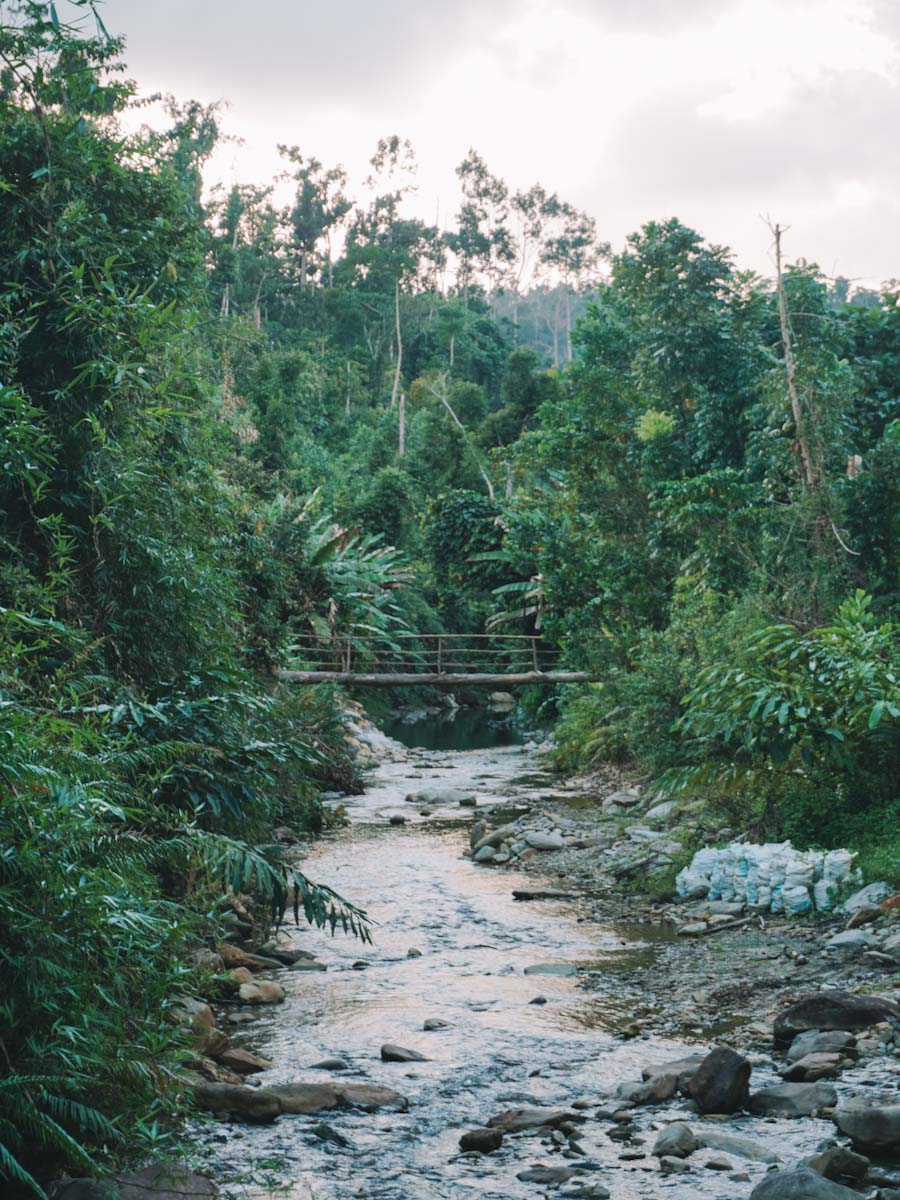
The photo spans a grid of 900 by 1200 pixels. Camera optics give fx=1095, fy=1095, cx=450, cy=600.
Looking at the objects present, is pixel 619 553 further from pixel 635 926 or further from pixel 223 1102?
pixel 223 1102

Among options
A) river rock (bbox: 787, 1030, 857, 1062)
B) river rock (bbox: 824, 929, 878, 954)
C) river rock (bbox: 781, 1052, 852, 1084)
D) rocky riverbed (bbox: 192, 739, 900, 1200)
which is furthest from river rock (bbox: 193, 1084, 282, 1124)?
river rock (bbox: 824, 929, 878, 954)

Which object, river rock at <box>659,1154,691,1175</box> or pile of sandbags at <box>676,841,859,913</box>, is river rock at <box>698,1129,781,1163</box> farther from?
pile of sandbags at <box>676,841,859,913</box>

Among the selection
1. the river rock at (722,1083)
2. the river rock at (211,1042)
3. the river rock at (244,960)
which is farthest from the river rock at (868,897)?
the river rock at (211,1042)

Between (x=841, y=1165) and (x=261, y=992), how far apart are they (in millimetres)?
3264

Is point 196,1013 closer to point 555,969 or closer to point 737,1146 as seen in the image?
point 555,969

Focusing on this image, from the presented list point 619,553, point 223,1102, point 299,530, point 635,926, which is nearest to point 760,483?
point 619,553

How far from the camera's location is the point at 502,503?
24.8 metres

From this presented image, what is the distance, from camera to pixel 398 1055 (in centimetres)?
493

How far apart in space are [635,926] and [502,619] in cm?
1545

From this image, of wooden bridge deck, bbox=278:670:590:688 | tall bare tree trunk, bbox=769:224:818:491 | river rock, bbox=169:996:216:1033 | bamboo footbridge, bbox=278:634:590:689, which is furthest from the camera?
wooden bridge deck, bbox=278:670:590:688

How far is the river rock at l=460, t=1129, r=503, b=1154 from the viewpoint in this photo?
12.9 feet

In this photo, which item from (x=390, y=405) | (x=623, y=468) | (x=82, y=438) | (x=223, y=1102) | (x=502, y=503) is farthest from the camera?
(x=390, y=405)

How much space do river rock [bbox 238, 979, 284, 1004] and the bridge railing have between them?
994 centimetres

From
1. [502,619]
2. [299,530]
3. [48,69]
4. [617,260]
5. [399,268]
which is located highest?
[399,268]
